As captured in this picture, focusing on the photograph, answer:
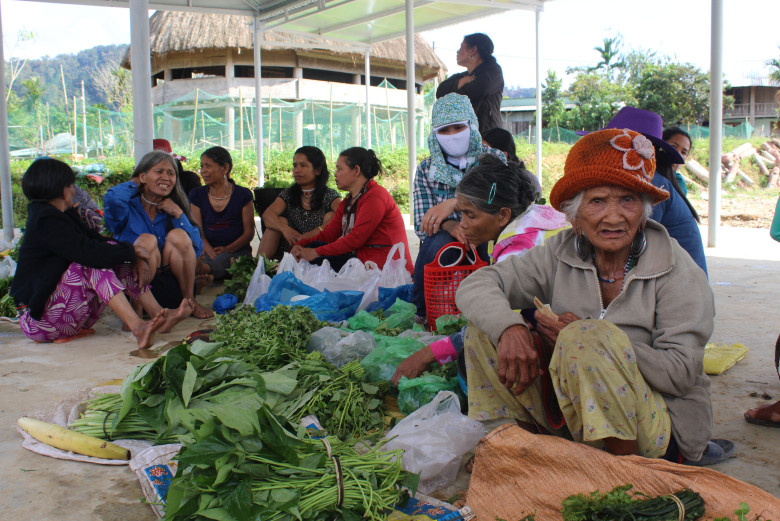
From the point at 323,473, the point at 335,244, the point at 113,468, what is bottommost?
the point at 113,468

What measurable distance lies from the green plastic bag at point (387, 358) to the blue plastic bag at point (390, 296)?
111cm

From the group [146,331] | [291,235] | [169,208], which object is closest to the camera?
[146,331]

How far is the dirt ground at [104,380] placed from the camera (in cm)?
207

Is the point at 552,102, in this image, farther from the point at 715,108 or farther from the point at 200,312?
the point at 200,312

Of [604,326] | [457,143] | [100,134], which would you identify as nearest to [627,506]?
[604,326]

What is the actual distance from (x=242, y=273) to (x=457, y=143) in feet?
7.04

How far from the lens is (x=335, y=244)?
4820 millimetres

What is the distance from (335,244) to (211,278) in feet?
5.08

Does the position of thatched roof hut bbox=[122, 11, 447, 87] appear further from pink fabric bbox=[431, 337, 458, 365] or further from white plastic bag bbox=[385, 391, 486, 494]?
white plastic bag bbox=[385, 391, 486, 494]

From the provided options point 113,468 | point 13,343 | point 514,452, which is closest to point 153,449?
point 113,468

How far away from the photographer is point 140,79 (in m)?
5.24

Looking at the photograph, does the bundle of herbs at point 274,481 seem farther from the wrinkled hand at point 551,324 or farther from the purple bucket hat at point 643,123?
the purple bucket hat at point 643,123

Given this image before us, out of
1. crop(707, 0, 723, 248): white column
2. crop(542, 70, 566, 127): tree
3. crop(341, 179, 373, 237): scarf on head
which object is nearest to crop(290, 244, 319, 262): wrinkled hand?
crop(341, 179, 373, 237): scarf on head

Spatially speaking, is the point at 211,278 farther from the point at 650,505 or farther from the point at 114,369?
the point at 650,505
